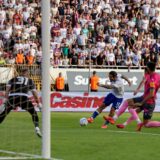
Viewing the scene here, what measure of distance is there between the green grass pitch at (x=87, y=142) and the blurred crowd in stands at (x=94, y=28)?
10995 mm

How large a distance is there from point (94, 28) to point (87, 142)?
913 inches

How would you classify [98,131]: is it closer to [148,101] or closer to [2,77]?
[148,101]

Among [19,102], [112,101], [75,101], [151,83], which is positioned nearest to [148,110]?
[151,83]

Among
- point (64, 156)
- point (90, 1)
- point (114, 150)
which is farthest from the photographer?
point (90, 1)

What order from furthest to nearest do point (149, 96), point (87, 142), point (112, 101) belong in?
1. point (112, 101)
2. point (149, 96)
3. point (87, 142)

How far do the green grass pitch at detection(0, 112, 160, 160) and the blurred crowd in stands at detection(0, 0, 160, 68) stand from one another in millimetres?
10995

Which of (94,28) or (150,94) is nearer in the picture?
(150,94)

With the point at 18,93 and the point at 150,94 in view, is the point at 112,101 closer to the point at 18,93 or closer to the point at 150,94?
the point at 150,94

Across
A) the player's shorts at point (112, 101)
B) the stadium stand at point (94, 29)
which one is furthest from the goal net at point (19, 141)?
the stadium stand at point (94, 29)

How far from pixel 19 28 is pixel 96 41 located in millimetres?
6885

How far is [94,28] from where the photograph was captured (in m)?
39.6

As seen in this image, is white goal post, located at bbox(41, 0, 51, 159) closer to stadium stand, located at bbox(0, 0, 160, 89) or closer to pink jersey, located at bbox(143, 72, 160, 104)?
pink jersey, located at bbox(143, 72, 160, 104)

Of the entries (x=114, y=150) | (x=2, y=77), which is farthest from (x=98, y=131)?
(x=2, y=77)

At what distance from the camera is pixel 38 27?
33656mm
